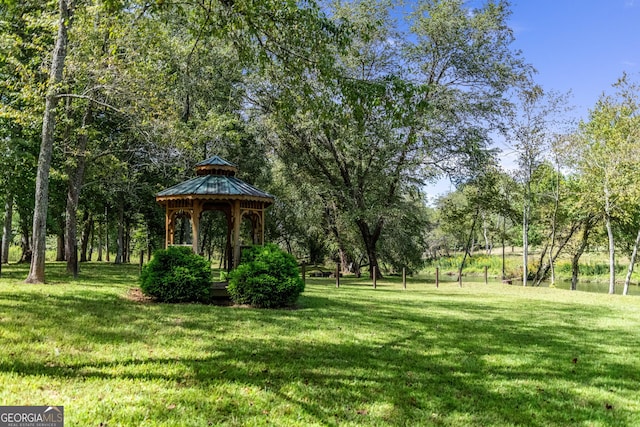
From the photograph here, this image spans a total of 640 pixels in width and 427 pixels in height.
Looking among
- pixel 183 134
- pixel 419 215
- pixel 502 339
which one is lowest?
pixel 502 339

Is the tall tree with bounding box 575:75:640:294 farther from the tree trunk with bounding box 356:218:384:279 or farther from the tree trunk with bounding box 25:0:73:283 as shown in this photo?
the tree trunk with bounding box 25:0:73:283

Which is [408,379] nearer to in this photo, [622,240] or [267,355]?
[267,355]

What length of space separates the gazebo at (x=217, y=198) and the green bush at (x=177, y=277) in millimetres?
1311

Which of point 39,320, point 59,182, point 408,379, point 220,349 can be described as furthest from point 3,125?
point 408,379

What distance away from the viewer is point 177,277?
417 inches

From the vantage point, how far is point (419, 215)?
2864 cm

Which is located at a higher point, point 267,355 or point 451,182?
point 451,182

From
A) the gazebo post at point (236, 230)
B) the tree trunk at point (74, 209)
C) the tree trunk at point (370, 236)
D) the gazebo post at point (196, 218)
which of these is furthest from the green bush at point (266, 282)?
the tree trunk at point (370, 236)

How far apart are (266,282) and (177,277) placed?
6.94ft

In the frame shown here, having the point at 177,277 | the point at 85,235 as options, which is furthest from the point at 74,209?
the point at 85,235

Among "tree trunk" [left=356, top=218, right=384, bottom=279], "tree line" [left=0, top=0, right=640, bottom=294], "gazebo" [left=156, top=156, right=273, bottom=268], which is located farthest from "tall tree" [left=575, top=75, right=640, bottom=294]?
"gazebo" [left=156, top=156, right=273, bottom=268]

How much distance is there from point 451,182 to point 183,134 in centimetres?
1437

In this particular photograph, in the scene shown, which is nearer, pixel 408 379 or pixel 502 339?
pixel 408 379

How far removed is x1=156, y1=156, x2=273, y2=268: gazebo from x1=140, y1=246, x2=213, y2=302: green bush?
1311 mm
